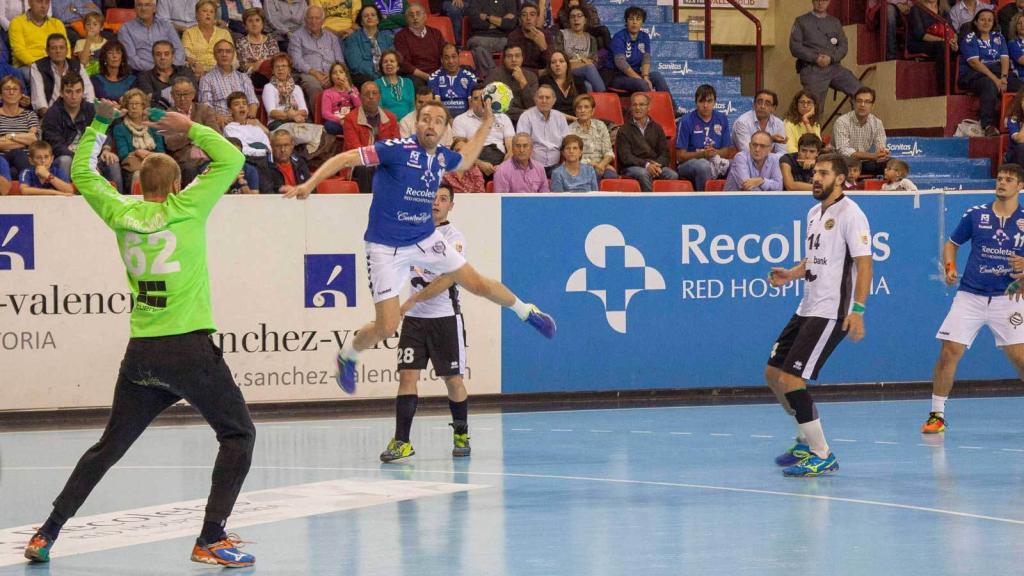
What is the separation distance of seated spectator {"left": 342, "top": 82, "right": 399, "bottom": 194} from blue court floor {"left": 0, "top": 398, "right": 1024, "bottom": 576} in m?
4.06

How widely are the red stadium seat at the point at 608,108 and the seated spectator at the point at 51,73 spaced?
6.60 meters

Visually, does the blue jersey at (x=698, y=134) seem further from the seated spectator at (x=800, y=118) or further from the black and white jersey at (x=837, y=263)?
the black and white jersey at (x=837, y=263)

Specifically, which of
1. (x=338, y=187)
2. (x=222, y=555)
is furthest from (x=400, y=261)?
(x=338, y=187)

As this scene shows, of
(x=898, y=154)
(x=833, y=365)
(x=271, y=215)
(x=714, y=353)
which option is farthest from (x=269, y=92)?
(x=898, y=154)

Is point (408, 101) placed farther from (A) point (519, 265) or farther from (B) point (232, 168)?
(B) point (232, 168)

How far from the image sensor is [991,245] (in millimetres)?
12938

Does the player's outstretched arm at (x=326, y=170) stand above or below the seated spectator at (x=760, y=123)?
below

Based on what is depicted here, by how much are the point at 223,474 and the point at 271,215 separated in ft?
23.9

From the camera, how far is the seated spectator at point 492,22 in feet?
64.5

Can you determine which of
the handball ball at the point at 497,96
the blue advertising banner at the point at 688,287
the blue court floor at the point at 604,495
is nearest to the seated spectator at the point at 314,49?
the blue advertising banner at the point at 688,287

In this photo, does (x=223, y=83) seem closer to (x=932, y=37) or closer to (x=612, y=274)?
(x=612, y=274)

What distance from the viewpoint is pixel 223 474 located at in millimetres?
7527

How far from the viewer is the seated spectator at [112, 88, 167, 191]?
50.5ft

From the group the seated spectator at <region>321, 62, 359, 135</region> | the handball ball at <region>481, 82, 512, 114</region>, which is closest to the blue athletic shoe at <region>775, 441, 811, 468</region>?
the handball ball at <region>481, 82, 512, 114</region>
